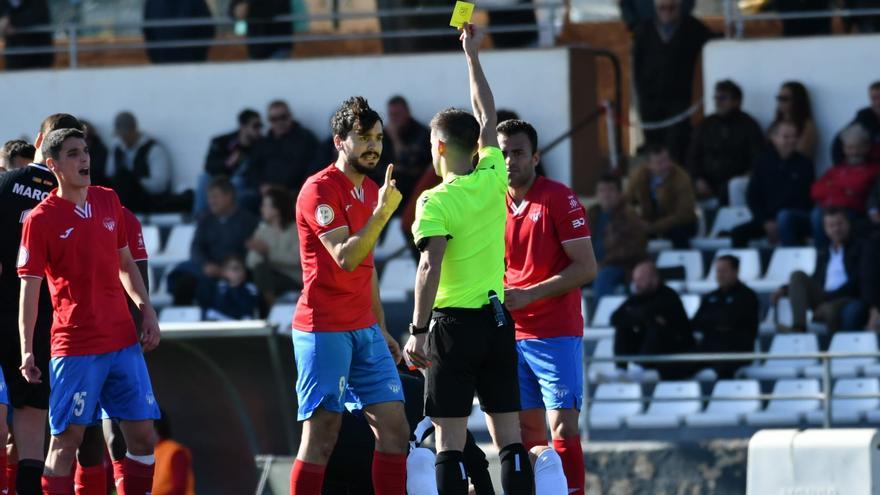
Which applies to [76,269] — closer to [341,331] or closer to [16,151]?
[16,151]

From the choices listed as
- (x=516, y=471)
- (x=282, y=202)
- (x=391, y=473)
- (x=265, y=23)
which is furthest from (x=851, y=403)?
(x=265, y=23)

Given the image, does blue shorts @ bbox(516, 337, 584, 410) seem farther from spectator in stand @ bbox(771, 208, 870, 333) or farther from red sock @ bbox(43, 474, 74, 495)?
spectator in stand @ bbox(771, 208, 870, 333)

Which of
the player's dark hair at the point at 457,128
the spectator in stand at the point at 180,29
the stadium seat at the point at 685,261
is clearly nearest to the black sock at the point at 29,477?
the player's dark hair at the point at 457,128

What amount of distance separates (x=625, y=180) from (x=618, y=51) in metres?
2.92

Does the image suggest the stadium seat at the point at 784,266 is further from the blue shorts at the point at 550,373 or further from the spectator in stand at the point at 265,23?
the spectator in stand at the point at 265,23

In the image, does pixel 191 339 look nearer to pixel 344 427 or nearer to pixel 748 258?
pixel 344 427

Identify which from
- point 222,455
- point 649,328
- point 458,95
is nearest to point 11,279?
point 222,455

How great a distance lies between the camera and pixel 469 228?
7918 mm

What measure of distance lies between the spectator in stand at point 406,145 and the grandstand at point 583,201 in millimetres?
648

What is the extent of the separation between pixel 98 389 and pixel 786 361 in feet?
22.2

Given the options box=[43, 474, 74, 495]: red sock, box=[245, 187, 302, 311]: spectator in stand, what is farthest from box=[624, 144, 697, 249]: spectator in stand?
box=[43, 474, 74, 495]: red sock

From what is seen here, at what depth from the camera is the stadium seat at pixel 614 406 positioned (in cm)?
1323

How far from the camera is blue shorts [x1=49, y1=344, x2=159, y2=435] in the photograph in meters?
8.17

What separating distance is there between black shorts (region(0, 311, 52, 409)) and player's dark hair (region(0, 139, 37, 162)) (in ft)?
2.88
